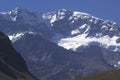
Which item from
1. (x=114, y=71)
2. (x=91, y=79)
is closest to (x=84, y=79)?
(x=91, y=79)

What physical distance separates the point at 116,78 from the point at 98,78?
4351 mm

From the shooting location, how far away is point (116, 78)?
133 metres

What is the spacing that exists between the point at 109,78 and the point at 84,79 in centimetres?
616

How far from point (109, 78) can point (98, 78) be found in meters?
2.84

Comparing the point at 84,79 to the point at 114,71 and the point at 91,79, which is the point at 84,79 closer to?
the point at 91,79

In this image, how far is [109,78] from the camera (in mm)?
132500

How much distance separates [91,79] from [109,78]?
4.35 m

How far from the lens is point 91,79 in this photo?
437ft

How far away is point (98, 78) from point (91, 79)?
1.81 m

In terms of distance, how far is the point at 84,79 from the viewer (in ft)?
440

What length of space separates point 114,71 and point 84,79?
34.6ft

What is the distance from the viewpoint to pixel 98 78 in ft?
439
